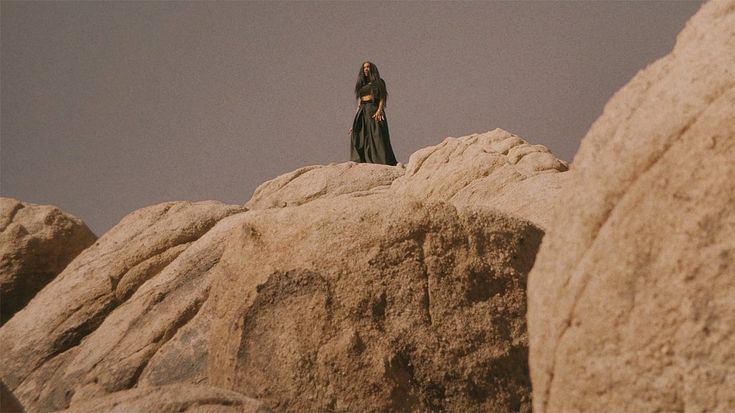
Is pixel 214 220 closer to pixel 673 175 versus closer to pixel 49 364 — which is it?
pixel 49 364

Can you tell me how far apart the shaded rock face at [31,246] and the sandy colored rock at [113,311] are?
126 cm

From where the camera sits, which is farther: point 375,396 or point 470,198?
point 470,198

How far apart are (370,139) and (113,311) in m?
9.59

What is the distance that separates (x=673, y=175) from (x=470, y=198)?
6.74m

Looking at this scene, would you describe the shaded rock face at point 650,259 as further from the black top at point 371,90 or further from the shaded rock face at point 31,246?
the black top at point 371,90

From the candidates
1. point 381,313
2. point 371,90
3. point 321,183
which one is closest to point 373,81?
point 371,90

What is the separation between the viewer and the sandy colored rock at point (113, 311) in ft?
22.6

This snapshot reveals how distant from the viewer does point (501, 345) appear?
4777 millimetres

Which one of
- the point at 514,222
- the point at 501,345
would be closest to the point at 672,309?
the point at 501,345

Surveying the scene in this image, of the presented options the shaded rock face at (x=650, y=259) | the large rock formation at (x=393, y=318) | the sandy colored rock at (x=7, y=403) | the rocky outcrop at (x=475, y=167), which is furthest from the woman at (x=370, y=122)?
the shaded rock face at (x=650, y=259)

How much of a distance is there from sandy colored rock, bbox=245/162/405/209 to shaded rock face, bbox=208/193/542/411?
694 cm

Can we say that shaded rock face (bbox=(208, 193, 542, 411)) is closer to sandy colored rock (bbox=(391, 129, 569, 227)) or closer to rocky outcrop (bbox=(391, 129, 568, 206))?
sandy colored rock (bbox=(391, 129, 569, 227))

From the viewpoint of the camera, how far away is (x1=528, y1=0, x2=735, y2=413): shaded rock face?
289cm

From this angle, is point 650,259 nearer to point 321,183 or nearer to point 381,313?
point 381,313
